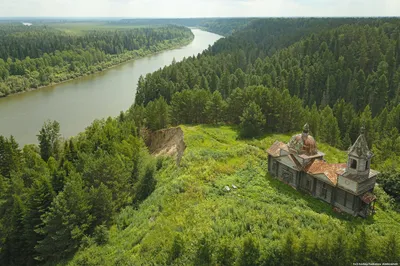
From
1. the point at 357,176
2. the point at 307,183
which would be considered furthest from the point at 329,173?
the point at 307,183

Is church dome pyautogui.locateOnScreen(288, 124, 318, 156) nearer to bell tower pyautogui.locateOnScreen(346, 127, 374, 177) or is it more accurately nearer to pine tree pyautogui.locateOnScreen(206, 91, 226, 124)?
bell tower pyautogui.locateOnScreen(346, 127, 374, 177)

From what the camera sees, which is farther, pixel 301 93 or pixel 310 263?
pixel 301 93

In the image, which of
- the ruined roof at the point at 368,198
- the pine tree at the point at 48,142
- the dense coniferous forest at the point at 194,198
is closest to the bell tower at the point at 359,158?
the ruined roof at the point at 368,198

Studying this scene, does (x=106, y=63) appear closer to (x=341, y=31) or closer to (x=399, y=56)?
(x=341, y=31)

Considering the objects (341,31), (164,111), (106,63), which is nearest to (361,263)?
(164,111)

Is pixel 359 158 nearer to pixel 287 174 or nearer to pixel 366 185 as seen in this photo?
pixel 366 185

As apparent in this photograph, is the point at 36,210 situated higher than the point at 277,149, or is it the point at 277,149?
the point at 277,149
